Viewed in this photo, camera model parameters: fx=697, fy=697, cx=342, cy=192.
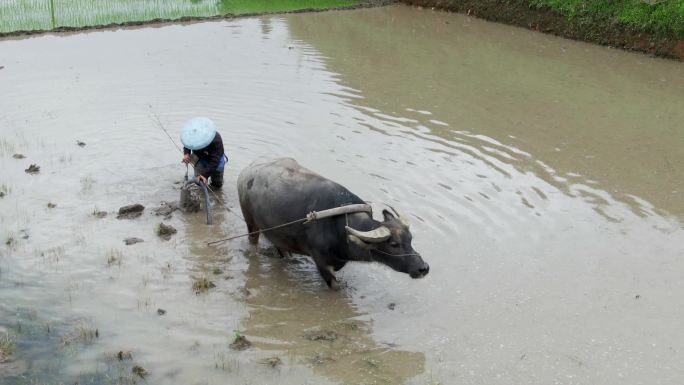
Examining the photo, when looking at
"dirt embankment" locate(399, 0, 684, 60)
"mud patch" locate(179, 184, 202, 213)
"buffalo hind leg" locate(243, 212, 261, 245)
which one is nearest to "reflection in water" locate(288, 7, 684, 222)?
"dirt embankment" locate(399, 0, 684, 60)

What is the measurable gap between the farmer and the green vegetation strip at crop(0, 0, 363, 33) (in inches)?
366

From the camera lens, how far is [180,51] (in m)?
13.0

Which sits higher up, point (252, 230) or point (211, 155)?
point (211, 155)

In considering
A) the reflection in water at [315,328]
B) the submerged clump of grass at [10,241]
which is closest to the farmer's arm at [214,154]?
the reflection in water at [315,328]

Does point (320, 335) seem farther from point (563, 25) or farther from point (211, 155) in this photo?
point (563, 25)

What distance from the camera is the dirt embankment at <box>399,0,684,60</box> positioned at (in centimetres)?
1330

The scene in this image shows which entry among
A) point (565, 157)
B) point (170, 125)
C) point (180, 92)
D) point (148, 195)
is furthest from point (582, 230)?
point (180, 92)

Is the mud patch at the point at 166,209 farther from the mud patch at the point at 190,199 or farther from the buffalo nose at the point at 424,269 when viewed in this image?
the buffalo nose at the point at 424,269

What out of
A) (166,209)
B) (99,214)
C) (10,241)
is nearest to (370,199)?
(166,209)

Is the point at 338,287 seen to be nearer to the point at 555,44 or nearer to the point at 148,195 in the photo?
the point at 148,195

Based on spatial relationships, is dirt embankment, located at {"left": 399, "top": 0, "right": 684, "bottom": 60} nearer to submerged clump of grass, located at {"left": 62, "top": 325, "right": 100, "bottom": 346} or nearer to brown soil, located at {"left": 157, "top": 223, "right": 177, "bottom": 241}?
brown soil, located at {"left": 157, "top": 223, "right": 177, "bottom": 241}

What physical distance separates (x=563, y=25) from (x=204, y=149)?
1085cm

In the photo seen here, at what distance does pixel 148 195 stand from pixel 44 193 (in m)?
1.02

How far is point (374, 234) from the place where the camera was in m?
4.90
